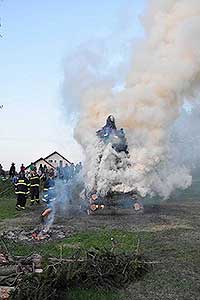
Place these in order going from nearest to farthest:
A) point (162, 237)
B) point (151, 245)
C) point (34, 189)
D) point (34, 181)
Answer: point (151, 245), point (162, 237), point (34, 189), point (34, 181)

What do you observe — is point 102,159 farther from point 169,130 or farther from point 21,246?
point 21,246

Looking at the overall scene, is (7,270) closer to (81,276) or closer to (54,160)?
(81,276)

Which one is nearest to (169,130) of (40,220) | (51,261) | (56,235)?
(40,220)

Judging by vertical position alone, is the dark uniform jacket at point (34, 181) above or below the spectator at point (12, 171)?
below

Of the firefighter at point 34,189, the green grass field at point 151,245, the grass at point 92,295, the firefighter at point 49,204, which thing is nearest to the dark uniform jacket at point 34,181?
the firefighter at point 34,189

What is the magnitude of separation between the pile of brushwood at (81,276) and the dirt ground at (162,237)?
274 mm

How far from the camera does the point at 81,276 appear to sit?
779 centimetres

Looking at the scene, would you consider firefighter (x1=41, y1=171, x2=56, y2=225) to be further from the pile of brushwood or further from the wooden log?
the pile of brushwood

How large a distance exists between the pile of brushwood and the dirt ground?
0.27 metres

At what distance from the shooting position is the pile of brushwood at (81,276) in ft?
→ 22.7

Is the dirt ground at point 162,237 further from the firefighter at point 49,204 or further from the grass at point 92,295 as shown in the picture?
the firefighter at point 49,204

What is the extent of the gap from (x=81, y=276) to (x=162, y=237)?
433 cm

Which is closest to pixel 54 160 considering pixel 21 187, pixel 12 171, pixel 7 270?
pixel 12 171

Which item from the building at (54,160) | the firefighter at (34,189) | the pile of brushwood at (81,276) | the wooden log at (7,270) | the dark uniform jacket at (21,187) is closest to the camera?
the pile of brushwood at (81,276)
